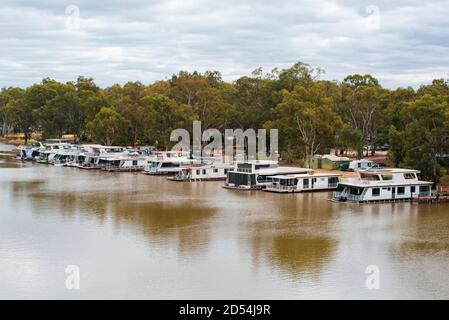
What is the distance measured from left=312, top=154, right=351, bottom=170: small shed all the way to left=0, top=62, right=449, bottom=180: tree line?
3.24ft

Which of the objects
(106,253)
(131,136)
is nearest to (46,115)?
(131,136)

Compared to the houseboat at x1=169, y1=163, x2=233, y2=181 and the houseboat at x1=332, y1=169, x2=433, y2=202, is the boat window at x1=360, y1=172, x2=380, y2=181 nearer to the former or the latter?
the houseboat at x1=332, y1=169, x2=433, y2=202

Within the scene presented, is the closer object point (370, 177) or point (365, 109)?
point (370, 177)

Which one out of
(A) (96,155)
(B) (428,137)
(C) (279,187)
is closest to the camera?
(B) (428,137)

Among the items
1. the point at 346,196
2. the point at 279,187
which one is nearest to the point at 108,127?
the point at 279,187

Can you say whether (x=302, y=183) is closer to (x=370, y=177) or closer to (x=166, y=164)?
(x=370, y=177)

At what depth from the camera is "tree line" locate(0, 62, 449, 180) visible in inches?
1853

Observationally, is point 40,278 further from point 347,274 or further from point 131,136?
point 131,136

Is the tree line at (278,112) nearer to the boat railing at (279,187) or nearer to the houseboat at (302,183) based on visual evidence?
the houseboat at (302,183)

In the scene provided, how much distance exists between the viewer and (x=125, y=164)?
64250 millimetres

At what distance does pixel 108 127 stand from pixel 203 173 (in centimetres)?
2876

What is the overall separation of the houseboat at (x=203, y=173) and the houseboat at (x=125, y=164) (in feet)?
28.9

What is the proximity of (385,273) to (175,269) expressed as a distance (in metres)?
7.98
